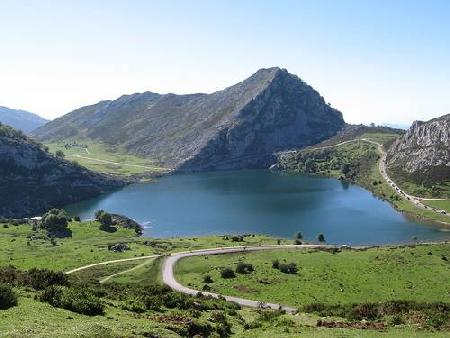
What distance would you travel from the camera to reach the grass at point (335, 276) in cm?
7962

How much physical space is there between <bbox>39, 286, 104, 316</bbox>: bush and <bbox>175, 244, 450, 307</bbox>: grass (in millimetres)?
39031

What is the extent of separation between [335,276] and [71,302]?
59.4 meters

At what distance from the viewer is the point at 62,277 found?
51.5 meters

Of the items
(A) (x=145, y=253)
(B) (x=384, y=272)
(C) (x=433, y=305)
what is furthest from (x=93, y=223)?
(C) (x=433, y=305)

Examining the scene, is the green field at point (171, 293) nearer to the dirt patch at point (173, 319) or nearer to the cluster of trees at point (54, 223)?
the dirt patch at point (173, 319)

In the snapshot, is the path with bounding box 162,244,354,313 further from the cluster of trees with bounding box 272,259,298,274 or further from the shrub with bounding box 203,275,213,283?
the cluster of trees with bounding box 272,259,298,274

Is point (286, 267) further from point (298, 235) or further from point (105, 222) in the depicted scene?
point (105, 222)

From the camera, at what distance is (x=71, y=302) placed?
40656 mm

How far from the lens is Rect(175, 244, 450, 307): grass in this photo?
79625 mm

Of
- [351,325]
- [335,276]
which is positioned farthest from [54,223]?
[351,325]

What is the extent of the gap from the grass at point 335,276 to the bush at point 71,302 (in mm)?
39031

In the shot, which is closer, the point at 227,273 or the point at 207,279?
the point at 207,279

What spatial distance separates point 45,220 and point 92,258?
58984 millimetres

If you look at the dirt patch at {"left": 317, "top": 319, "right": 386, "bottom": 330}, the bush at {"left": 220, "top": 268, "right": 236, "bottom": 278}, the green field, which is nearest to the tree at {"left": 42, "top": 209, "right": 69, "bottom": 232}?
the green field
